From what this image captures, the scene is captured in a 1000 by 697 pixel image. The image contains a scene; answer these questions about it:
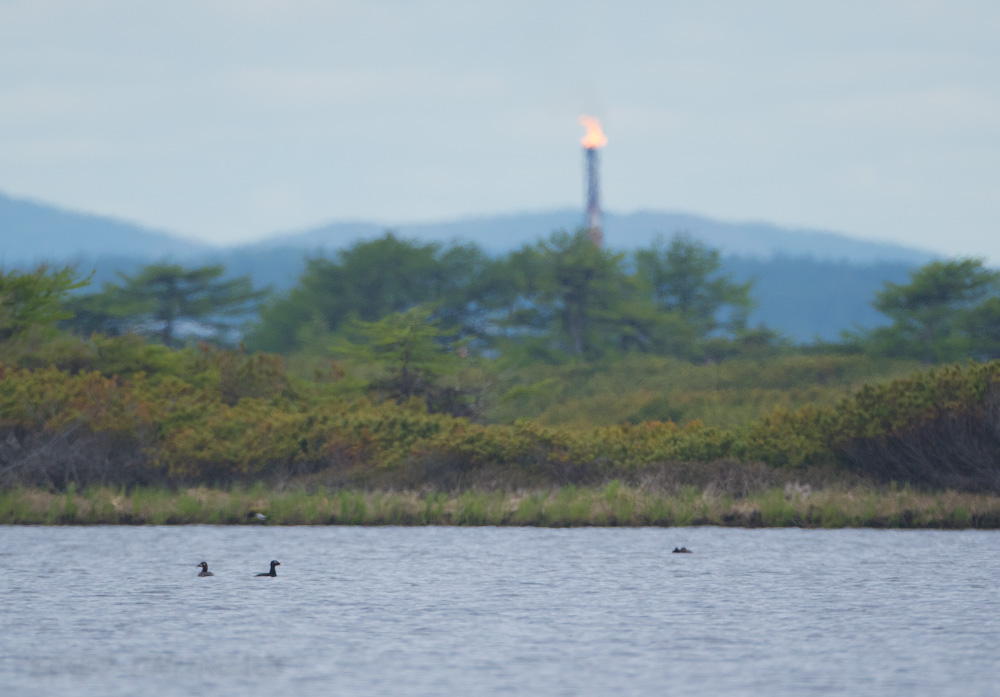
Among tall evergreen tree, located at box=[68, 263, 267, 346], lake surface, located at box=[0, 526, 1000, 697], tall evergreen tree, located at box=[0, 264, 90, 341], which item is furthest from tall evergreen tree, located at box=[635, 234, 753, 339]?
lake surface, located at box=[0, 526, 1000, 697]

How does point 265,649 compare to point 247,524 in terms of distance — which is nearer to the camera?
point 265,649

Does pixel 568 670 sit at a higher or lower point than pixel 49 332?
lower

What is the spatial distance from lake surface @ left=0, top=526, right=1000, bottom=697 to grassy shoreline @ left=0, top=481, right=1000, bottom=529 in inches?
29.1

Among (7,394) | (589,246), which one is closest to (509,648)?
(7,394)

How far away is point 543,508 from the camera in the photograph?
2609cm

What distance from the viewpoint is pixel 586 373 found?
62.0 meters

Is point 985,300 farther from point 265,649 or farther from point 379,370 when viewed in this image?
point 265,649

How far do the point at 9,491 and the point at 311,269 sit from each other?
53128mm

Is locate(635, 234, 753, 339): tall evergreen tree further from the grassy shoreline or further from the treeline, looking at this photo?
the grassy shoreline

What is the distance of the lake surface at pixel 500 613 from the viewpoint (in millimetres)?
12445

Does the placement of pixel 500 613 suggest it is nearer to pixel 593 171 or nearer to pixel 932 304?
pixel 932 304

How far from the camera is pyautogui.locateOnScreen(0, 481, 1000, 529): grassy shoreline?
83.1 feet

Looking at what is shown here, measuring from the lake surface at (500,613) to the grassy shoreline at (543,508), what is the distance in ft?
2.42

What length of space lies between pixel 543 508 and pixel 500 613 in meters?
9.68
